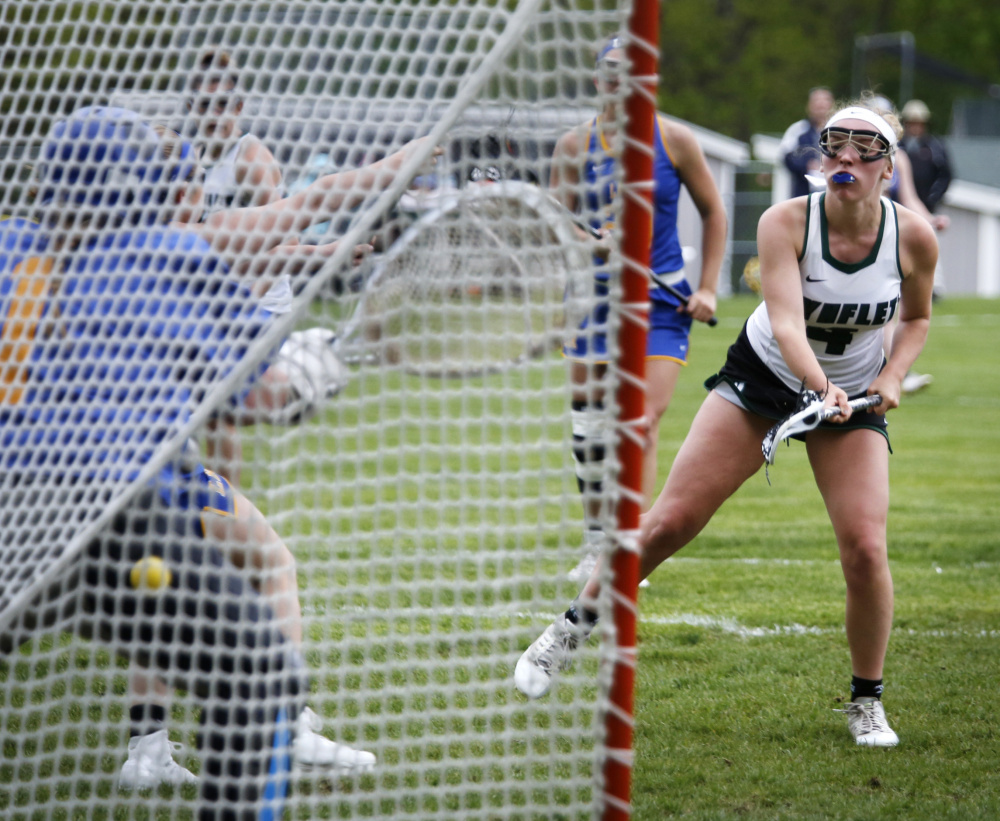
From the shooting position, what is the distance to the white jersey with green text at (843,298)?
3926 millimetres

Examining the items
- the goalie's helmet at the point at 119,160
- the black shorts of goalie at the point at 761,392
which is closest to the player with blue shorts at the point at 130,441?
the goalie's helmet at the point at 119,160

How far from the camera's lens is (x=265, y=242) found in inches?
115

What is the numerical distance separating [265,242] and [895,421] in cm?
887

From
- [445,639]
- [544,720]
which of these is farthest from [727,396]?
[445,639]

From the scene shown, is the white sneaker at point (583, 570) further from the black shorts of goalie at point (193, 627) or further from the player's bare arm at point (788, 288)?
the player's bare arm at point (788, 288)

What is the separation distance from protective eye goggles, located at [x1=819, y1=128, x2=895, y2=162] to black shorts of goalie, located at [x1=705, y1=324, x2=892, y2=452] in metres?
0.72

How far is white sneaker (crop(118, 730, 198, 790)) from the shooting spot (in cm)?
338

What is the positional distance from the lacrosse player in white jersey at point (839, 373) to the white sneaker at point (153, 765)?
1.06m

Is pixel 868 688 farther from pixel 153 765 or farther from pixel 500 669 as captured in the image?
pixel 153 765

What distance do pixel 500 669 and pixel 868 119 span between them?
7.11 ft

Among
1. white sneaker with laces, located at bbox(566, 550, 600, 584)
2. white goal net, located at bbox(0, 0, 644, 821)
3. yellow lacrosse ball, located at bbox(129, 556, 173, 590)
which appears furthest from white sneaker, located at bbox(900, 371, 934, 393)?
yellow lacrosse ball, located at bbox(129, 556, 173, 590)

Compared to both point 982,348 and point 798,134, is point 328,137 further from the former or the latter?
point 982,348

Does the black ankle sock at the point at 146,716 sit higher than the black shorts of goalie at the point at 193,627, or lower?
lower

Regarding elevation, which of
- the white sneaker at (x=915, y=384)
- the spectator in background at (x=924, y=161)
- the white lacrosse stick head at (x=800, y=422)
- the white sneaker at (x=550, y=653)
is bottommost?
the white sneaker at (x=915, y=384)
